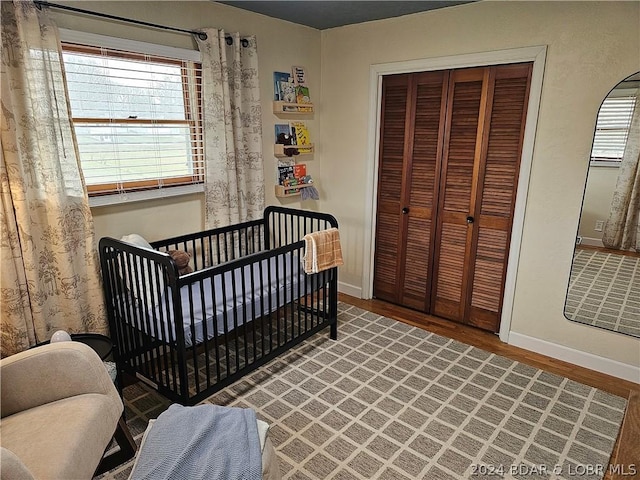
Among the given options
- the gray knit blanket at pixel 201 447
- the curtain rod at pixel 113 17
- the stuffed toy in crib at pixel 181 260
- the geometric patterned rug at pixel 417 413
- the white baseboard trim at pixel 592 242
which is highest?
the curtain rod at pixel 113 17

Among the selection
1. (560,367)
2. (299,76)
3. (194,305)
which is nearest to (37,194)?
(194,305)

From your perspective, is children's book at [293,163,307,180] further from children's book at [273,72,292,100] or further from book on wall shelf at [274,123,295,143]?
children's book at [273,72,292,100]

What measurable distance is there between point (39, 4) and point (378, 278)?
3121 mm

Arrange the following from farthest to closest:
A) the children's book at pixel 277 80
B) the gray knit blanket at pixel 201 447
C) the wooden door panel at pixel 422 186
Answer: the children's book at pixel 277 80 < the wooden door panel at pixel 422 186 < the gray knit blanket at pixel 201 447

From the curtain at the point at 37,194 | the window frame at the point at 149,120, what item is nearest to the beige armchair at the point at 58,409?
the curtain at the point at 37,194

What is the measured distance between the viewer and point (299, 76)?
11.9 feet

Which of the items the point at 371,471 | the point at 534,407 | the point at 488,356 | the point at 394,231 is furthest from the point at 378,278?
the point at 371,471

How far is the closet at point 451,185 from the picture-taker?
9.81 feet

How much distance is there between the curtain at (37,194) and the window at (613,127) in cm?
311

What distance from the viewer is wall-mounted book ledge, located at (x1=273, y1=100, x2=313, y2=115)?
343 cm

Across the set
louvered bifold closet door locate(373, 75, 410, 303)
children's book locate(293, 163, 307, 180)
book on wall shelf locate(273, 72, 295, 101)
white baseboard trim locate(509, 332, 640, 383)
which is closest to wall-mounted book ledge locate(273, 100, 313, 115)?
book on wall shelf locate(273, 72, 295, 101)

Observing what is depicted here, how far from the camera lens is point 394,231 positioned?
146 inches

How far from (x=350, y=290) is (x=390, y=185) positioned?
1.14 metres

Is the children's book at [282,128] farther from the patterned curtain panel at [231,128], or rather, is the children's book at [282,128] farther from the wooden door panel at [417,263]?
the wooden door panel at [417,263]
